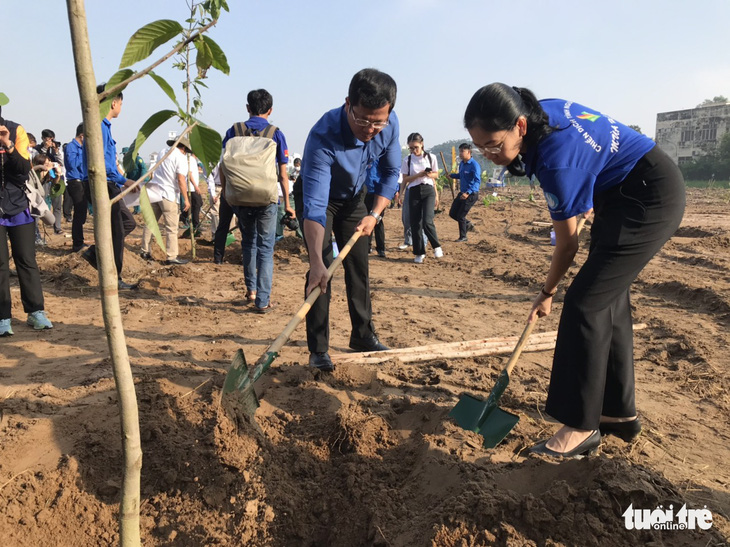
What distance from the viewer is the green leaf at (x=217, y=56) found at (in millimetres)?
1267

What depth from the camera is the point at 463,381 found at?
3.69m

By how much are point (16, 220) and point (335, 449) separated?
10.8 ft

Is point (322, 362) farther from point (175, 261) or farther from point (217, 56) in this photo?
point (175, 261)

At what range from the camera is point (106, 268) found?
135cm

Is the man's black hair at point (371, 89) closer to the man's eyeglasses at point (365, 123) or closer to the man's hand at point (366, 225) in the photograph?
the man's eyeglasses at point (365, 123)

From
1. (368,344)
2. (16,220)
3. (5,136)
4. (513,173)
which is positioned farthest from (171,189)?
(513,173)

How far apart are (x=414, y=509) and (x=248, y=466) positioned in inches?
30.2

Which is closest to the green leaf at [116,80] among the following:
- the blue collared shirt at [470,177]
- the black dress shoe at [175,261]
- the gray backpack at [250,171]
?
the gray backpack at [250,171]

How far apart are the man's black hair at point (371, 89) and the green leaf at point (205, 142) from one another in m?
1.85

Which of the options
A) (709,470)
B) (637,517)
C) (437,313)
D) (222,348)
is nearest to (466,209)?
(437,313)

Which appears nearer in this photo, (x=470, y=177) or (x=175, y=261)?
(x=175, y=261)

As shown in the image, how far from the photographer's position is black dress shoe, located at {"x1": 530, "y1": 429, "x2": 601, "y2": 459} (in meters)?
2.47

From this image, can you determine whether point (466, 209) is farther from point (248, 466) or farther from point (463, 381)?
point (248, 466)

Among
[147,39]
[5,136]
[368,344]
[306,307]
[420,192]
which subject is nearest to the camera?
[147,39]
